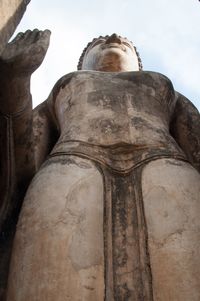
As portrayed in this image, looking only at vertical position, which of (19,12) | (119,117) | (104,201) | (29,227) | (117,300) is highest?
(19,12)

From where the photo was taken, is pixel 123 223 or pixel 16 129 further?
pixel 16 129

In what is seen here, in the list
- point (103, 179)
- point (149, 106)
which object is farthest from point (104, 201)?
point (149, 106)

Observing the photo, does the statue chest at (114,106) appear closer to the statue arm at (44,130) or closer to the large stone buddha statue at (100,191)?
the large stone buddha statue at (100,191)

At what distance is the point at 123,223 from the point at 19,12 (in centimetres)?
187

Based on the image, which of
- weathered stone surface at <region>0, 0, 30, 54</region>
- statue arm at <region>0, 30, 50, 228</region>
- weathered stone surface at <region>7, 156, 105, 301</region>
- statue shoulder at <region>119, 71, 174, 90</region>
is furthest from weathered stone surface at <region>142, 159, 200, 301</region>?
weathered stone surface at <region>0, 0, 30, 54</region>

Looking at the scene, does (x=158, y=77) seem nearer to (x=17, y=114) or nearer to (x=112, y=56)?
(x=112, y=56)

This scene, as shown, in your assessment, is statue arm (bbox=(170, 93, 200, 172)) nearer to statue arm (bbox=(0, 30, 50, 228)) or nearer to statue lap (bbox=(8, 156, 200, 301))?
statue lap (bbox=(8, 156, 200, 301))

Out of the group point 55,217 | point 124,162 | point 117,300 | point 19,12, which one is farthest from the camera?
point 19,12

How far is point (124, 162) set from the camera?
12.3 feet

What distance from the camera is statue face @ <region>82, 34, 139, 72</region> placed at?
5.97m

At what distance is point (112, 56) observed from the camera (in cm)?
605

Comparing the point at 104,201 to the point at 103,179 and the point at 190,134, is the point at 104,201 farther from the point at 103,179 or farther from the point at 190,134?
the point at 190,134

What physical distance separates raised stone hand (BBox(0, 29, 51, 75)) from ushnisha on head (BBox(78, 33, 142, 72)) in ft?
7.66

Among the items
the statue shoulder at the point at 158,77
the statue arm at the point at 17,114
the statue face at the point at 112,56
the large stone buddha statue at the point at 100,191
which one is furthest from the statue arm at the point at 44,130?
the statue face at the point at 112,56
